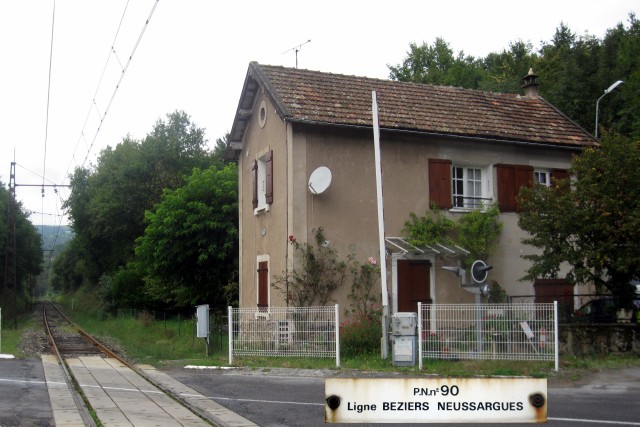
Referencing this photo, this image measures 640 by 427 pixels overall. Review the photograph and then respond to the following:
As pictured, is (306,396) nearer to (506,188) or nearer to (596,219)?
(596,219)

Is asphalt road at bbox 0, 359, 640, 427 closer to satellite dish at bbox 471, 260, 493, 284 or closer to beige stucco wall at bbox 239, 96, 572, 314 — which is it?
satellite dish at bbox 471, 260, 493, 284

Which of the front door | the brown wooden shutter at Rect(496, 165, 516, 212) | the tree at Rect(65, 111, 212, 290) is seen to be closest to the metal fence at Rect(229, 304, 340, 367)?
the front door

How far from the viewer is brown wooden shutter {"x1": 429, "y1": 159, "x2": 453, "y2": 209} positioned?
68.1 feet

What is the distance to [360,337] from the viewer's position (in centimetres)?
1706

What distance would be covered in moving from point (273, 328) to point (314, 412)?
7060 mm

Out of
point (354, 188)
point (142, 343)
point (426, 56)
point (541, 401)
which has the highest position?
point (426, 56)

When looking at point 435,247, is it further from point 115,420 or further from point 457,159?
point 115,420

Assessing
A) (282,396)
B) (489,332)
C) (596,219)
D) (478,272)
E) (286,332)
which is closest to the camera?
(282,396)

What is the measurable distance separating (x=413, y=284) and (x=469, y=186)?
3848 mm

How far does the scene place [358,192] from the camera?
2011 centimetres

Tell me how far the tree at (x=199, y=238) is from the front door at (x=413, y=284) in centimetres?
1074

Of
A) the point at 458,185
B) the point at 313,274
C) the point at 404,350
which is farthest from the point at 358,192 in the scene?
the point at 404,350

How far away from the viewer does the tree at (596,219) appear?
1620 centimetres

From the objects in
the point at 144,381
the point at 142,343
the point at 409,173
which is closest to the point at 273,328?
the point at 144,381
